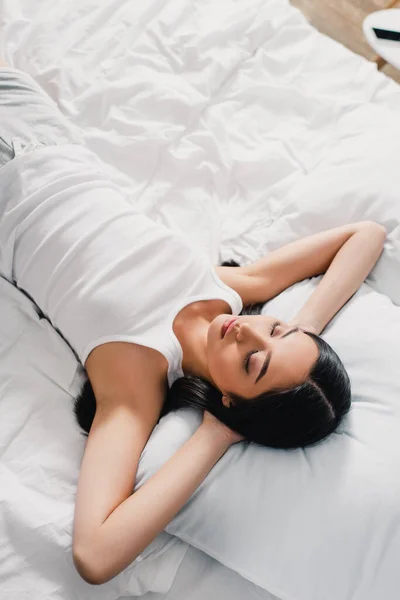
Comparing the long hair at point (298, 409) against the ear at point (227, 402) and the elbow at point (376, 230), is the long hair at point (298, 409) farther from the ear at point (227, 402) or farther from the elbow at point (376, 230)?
the elbow at point (376, 230)

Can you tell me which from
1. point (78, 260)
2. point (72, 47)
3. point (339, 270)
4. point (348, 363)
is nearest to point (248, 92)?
point (72, 47)

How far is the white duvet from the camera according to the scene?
0.95 metres

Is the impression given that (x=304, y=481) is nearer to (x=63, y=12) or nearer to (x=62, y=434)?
(x=62, y=434)

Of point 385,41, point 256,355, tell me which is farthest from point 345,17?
point 256,355

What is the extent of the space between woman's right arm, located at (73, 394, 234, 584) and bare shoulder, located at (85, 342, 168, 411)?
3 cm

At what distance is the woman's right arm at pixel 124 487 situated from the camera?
0.92 metres

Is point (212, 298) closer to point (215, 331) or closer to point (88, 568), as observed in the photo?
point (215, 331)

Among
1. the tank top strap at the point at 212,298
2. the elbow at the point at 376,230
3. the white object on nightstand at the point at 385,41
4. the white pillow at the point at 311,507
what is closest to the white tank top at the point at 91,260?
the tank top strap at the point at 212,298

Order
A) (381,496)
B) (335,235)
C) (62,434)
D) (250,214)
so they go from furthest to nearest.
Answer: (250,214), (335,235), (62,434), (381,496)

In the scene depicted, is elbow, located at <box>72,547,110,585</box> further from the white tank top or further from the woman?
the white tank top

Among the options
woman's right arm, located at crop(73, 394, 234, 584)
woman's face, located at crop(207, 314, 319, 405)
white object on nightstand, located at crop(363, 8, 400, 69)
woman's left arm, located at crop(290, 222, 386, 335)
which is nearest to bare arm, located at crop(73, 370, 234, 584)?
woman's right arm, located at crop(73, 394, 234, 584)

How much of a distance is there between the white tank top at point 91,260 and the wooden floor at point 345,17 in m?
1.63

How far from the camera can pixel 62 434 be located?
42.9 inches

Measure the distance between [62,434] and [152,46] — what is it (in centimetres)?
118
